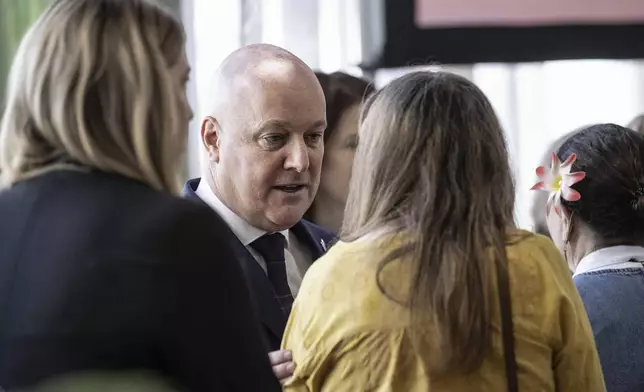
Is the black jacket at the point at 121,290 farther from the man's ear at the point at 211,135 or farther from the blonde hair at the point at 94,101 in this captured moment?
the man's ear at the point at 211,135

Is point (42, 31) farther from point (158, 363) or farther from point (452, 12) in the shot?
point (452, 12)

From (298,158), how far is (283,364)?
1.93 feet

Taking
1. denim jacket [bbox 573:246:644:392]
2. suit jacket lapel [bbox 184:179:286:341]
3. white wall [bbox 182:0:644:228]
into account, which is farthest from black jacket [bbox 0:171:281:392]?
white wall [bbox 182:0:644:228]

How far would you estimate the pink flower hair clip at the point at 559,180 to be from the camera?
1.96m

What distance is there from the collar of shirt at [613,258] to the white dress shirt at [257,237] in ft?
1.74

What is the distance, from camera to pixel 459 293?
146 cm

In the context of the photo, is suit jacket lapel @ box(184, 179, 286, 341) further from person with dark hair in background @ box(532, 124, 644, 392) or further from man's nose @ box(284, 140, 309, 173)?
person with dark hair in background @ box(532, 124, 644, 392)

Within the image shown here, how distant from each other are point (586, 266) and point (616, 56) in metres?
1.35

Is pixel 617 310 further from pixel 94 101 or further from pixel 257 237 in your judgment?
pixel 94 101

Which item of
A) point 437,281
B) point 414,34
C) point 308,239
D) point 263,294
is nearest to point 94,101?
point 437,281

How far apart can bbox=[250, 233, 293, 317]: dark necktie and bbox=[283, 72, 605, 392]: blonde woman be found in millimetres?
330

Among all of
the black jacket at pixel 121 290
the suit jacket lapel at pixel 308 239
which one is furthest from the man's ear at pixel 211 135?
the black jacket at pixel 121 290

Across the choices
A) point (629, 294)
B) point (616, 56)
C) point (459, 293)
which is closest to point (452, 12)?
point (616, 56)

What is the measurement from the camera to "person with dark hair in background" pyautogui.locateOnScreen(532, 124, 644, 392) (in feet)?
6.27
